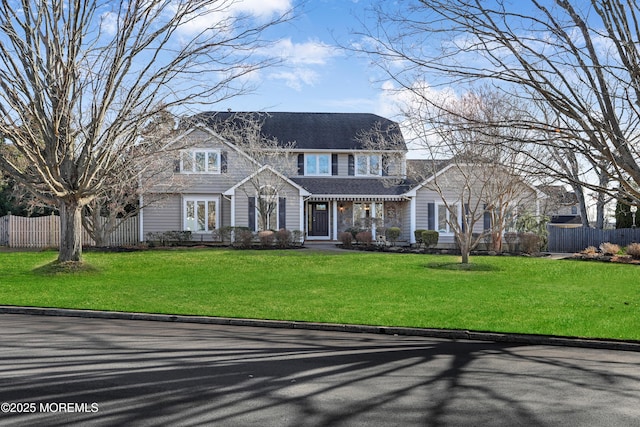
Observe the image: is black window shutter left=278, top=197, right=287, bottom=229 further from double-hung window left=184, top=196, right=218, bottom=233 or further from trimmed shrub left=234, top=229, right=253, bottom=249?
trimmed shrub left=234, top=229, right=253, bottom=249

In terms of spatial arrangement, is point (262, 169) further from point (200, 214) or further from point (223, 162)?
point (200, 214)

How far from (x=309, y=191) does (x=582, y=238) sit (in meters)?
15.0

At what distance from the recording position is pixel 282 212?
101 feet

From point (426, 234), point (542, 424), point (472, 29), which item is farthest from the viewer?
point (426, 234)

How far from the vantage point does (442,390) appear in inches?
235

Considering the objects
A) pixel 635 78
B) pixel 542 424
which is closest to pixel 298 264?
pixel 635 78

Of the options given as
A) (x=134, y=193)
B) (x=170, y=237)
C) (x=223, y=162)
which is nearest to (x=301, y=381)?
(x=134, y=193)

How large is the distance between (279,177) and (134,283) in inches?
603

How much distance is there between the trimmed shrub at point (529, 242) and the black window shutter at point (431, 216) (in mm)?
6335

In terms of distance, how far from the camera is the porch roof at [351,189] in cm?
3192

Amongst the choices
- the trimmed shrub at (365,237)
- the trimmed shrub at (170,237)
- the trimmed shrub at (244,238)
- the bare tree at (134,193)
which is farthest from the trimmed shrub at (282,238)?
the bare tree at (134,193)

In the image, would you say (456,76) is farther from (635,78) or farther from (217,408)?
(217,408)

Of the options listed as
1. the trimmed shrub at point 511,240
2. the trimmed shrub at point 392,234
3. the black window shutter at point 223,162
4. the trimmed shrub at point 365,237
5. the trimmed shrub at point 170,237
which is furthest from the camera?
the black window shutter at point 223,162

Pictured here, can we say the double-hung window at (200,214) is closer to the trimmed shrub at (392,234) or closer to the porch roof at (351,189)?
the porch roof at (351,189)
